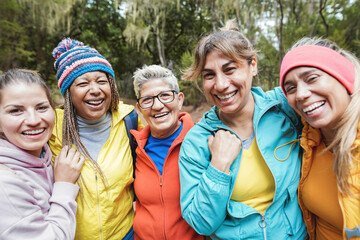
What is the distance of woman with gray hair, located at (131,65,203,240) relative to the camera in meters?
1.95

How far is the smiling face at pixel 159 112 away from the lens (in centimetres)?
219

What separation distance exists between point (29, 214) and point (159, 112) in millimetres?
1274

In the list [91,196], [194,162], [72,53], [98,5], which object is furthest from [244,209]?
[98,5]

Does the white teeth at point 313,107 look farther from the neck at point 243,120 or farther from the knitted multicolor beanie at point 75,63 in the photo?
the knitted multicolor beanie at point 75,63

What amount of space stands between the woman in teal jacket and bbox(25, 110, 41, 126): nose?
113 centimetres

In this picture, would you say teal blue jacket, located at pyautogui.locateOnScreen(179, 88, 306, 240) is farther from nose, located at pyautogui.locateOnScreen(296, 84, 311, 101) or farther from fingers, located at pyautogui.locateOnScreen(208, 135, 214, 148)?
nose, located at pyautogui.locateOnScreen(296, 84, 311, 101)

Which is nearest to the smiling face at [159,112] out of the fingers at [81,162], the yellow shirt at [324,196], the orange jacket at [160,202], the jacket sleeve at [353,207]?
the orange jacket at [160,202]

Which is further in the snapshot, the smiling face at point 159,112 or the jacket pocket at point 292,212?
the smiling face at point 159,112

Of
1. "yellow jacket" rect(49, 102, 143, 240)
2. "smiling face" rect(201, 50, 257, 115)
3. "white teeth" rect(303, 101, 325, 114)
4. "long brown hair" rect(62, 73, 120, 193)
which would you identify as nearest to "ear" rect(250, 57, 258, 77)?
"smiling face" rect(201, 50, 257, 115)

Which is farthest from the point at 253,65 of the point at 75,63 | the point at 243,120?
the point at 75,63

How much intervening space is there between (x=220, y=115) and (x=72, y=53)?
1.51 meters

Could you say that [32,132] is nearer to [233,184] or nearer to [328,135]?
[233,184]

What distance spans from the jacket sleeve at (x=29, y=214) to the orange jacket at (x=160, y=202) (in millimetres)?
592

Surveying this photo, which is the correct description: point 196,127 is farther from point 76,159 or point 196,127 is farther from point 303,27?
point 303,27
